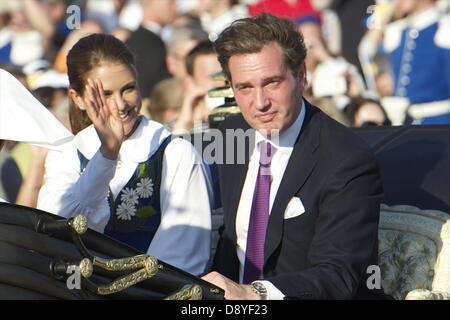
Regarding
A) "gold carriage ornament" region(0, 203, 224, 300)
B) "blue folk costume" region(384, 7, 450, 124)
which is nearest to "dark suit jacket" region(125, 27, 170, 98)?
"blue folk costume" region(384, 7, 450, 124)

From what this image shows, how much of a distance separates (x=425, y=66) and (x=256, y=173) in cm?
440

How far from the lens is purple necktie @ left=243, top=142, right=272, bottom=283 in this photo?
3393mm

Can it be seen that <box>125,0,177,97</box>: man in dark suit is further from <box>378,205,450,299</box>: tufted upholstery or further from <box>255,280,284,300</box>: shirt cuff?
<box>255,280,284,300</box>: shirt cuff

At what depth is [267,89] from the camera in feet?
11.0

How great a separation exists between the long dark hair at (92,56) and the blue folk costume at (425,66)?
3972mm

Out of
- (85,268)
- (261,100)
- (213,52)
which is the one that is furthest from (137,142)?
(213,52)

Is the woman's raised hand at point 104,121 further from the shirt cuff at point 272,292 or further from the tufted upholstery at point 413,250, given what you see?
the tufted upholstery at point 413,250

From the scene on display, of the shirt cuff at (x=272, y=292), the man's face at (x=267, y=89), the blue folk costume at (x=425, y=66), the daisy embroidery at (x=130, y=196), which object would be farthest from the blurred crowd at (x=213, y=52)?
the shirt cuff at (x=272, y=292)

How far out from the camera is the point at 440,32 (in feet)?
24.2

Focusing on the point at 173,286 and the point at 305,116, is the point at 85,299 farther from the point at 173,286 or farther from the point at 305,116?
the point at 305,116

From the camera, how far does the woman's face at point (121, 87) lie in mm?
3623
